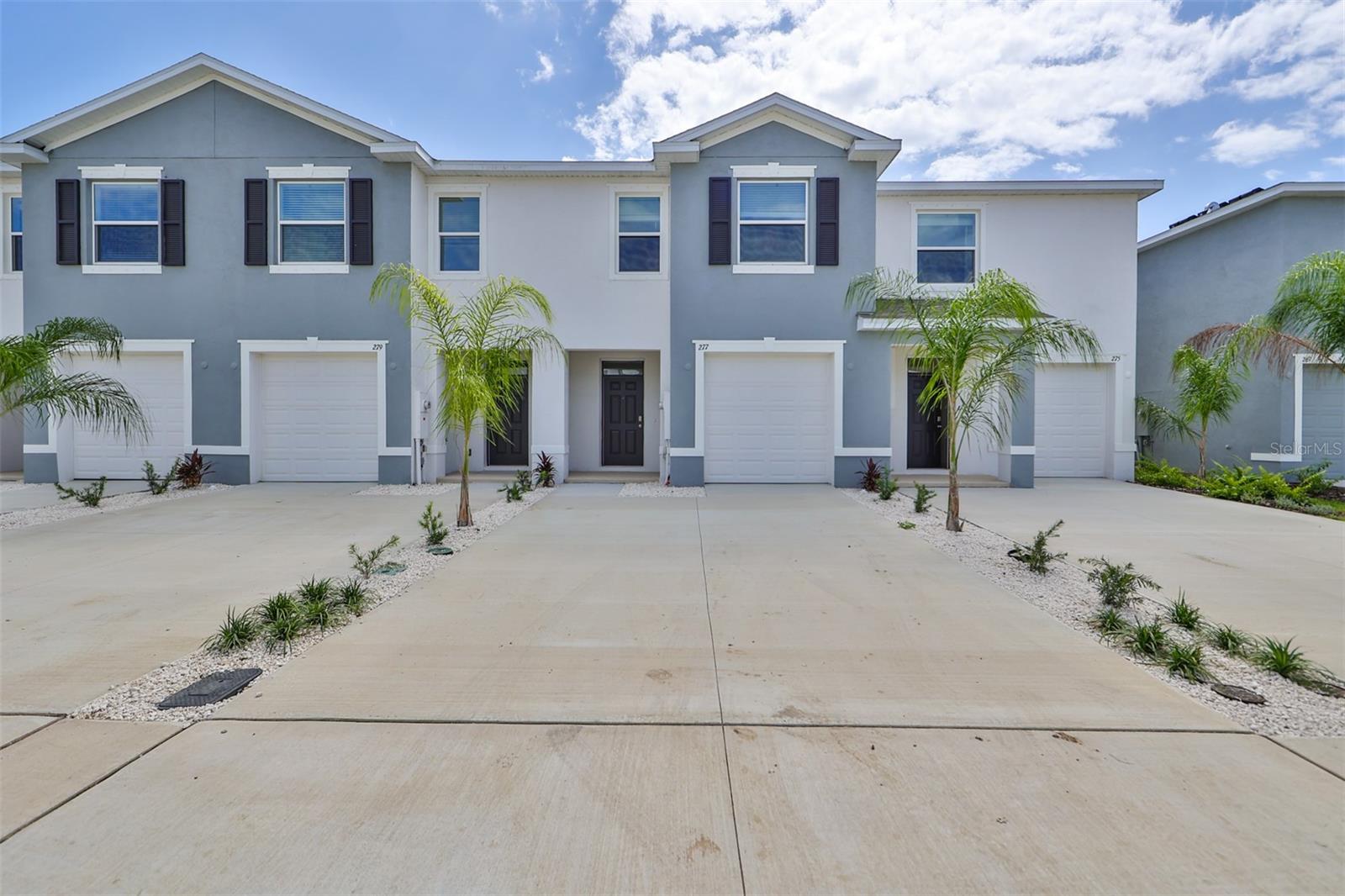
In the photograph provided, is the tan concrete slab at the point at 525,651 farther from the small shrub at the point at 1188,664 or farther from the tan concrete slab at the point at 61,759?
the small shrub at the point at 1188,664

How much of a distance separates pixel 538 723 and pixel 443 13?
13.4 meters

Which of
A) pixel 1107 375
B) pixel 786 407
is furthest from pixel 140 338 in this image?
pixel 1107 375

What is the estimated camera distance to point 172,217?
11.6 m

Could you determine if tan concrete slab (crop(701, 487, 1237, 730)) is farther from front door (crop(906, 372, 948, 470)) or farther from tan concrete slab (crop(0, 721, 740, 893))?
front door (crop(906, 372, 948, 470))

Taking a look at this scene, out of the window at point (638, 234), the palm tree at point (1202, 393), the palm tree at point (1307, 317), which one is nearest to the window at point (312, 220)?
the window at point (638, 234)

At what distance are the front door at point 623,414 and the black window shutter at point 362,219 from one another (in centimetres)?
497

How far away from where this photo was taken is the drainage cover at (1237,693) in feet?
11.1

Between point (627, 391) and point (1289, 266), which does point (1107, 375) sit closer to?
point (1289, 266)

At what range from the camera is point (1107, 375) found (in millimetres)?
13180

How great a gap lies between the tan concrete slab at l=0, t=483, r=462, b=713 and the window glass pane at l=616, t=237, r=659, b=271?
6102 millimetres

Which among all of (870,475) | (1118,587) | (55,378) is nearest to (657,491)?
(870,475)

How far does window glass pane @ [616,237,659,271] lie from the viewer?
1244 centimetres

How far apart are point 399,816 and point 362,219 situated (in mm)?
11788

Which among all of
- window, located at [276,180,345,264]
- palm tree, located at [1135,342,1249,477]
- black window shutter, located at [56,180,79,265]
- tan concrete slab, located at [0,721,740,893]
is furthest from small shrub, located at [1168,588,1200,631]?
black window shutter, located at [56,180,79,265]
